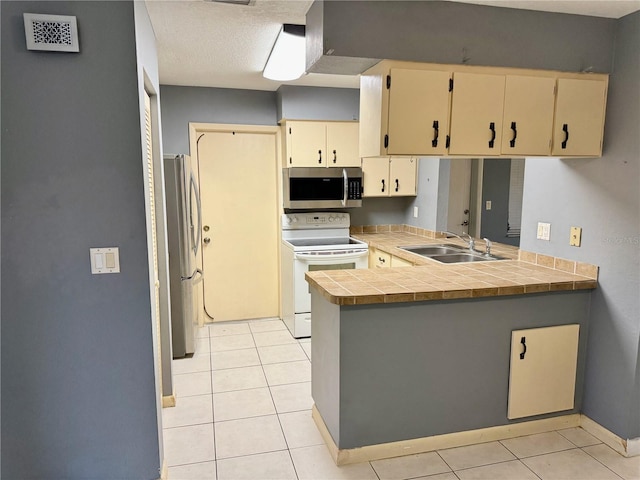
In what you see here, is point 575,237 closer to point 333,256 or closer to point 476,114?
point 476,114

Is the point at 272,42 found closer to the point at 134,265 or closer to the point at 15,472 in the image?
the point at 134,265

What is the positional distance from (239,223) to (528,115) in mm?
2980

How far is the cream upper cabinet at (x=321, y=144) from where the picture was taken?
4109 millimetres

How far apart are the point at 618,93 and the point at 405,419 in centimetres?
209

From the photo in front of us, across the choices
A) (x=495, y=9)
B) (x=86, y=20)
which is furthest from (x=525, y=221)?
(x=86, y=20)

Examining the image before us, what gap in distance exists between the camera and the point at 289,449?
2391mm

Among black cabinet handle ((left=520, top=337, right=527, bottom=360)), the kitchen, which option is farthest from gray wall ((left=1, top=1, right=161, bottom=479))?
black cabinet handle ((left=520, top=337, right=527, bottom=360))

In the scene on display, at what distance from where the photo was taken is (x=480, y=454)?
2.35m

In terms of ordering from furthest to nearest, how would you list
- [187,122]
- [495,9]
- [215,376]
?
[187,122] → [215,376] → [495,9]

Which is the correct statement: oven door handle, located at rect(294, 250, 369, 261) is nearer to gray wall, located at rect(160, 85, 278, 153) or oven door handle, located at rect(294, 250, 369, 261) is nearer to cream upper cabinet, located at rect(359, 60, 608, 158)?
gray wall, located at rect(160, 85, 278, 153)

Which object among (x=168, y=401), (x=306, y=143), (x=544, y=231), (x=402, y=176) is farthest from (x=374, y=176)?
(x=168, y=401)

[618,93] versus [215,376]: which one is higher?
[618,93]

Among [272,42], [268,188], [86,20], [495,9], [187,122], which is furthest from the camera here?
[268,188]

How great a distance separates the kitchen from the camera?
1.74 meters
